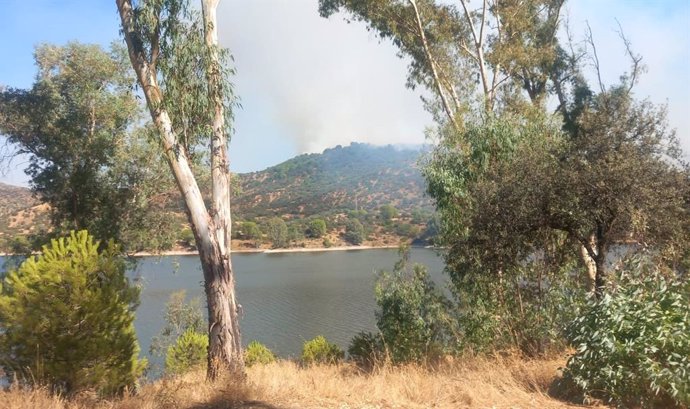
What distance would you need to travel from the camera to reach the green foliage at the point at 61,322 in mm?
6562

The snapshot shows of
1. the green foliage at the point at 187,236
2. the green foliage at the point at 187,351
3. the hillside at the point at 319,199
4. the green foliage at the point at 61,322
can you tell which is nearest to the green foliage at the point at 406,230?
the hillside at the point at 319,199

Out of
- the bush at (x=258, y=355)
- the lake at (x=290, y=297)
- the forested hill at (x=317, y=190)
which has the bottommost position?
the lake at (x=290, y=297)

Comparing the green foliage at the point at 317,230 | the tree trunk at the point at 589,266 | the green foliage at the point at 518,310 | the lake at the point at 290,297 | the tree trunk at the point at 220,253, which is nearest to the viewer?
the tree trunk at the point at 220,253

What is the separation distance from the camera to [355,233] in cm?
7519

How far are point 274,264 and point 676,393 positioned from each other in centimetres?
5491

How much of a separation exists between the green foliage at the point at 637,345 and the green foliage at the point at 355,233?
228 ft

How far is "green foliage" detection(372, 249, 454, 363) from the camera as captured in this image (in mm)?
11570

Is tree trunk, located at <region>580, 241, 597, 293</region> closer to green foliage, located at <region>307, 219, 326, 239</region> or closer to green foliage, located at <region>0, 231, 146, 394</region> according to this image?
green foliage, located at <region>0, 231, 146, 394</region>

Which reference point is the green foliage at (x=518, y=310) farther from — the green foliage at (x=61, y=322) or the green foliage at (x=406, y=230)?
the green foliage at (x=406, y=230)

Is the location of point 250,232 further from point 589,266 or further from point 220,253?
point 220,253

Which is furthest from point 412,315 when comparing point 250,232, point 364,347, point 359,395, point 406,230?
point 250,232

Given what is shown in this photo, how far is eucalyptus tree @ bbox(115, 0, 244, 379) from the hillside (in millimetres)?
6244

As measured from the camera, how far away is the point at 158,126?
7.42 m

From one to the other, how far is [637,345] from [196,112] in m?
6.06
